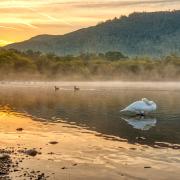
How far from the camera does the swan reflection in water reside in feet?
142

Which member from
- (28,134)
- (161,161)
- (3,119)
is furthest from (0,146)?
(3,119)

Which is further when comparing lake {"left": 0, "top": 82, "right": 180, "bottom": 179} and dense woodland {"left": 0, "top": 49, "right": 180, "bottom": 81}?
dense woodland {"left": 0, "top": 49, "right": 180, "bottom": 81}

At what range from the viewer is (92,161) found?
29.0 meters

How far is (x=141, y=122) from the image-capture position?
46.9 m

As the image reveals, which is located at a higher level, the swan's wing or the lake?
the swan's wing

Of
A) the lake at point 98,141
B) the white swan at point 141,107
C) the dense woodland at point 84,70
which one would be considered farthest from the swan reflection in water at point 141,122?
the dense woodland at point 84,70

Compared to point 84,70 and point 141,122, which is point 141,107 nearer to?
point 141,122

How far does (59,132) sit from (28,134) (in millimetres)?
2624

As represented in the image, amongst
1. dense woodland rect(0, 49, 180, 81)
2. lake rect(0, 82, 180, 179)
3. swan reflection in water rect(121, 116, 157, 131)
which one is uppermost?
dense woodland rect(0, 49, 180, 81)

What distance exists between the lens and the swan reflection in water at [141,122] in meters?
43.4

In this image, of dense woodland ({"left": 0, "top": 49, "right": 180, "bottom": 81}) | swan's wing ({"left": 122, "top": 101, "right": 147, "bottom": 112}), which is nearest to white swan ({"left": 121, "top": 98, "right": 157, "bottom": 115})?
swan's wing ({"left": 122, "top": 101, "right": 147, "bottom": 112})

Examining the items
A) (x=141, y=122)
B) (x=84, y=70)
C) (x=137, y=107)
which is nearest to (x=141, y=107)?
(x=137, y=107)

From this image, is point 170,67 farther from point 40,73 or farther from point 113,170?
point 113,170

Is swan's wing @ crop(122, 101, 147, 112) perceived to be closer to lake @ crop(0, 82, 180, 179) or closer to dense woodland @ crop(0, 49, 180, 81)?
lake @ crop(0, 82, 180, 179)
